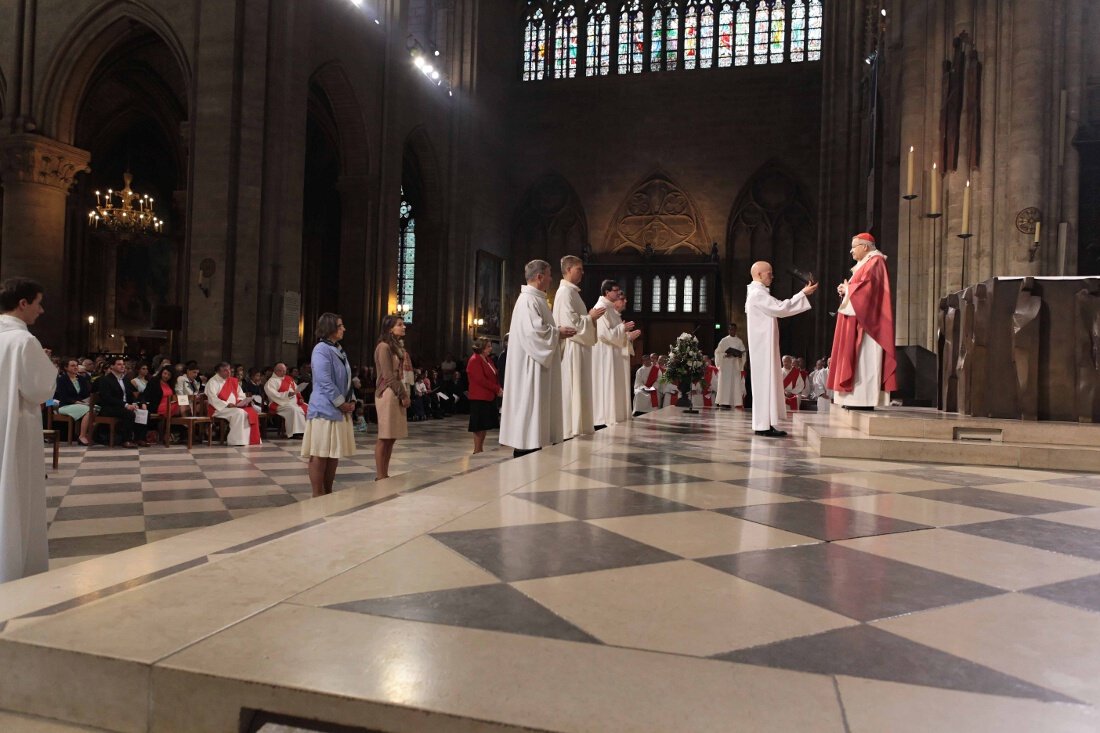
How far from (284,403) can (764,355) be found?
8185 millimetres

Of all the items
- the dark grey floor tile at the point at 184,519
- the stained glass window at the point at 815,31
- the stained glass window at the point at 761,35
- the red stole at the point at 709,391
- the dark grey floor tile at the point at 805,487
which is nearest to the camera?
the dark grey floor tile at the point at 805,487

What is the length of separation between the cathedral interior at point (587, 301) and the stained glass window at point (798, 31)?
99 millimetres

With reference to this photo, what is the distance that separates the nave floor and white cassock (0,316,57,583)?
0.92 m

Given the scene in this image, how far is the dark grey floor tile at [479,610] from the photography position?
1875mm

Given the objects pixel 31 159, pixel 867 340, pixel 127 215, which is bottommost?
pixel 867 340

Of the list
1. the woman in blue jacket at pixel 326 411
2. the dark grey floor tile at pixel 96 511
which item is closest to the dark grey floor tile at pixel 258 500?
the dark grey floor tile at pixel 96 511

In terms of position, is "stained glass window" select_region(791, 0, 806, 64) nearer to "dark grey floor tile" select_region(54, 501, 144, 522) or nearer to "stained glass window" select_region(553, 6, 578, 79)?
"stained glass window" select_region(553, 6, 578, 79)

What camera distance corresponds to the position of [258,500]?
674 centimetres

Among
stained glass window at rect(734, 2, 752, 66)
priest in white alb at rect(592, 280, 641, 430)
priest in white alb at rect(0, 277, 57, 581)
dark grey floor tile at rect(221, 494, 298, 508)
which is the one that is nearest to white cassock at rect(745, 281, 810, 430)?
priest in white alb at rect(592, 280, 641, 430)

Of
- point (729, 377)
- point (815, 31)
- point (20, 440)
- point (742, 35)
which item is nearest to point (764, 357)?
point (20, 440)

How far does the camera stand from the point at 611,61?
96.5 ft

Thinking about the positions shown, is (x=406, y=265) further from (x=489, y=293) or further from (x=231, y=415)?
(x=231, y=415)

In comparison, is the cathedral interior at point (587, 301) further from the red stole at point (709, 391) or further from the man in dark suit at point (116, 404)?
the red stole at point (709, 391)

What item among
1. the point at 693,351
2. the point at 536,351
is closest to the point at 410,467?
the point at 536,351
